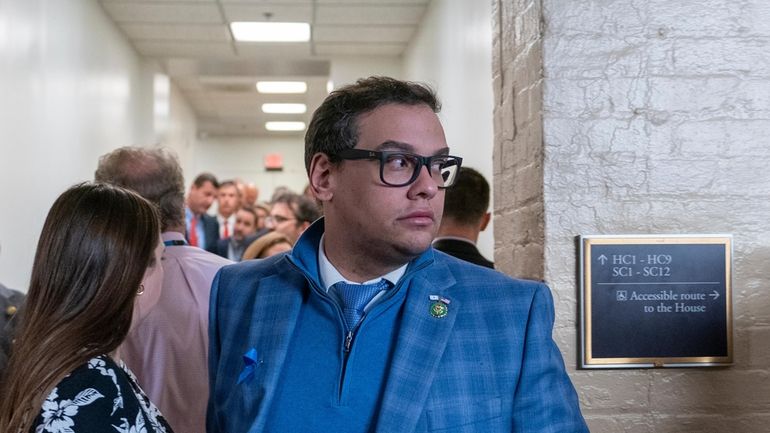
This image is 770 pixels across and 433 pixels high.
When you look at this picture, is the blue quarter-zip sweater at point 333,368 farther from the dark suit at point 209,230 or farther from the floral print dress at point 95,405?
the dark suit at point 209,230

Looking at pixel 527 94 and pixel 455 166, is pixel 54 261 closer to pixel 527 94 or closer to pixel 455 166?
pixel 455 166

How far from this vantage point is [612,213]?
8.01ft

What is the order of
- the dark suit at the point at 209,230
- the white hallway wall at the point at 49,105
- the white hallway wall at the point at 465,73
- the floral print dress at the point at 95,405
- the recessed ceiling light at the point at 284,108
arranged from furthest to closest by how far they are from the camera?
the recessed ceiling light at the point at 284,108, the dark suit at the point at 209,230, the white hallway wall at the point at 49,105, the white hallway wall at the point at 465,73, the floral print dress at the point at 95,405

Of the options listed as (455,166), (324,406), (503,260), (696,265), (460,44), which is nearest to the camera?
(324,406)

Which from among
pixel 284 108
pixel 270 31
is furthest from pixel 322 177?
pixel 284 108

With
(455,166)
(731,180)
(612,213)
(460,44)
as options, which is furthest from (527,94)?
(460,44)

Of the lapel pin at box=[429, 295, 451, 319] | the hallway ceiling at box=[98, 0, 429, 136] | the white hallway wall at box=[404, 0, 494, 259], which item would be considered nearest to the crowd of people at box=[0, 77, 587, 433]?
the lapel pin at box=[429, 295, 451, 319]

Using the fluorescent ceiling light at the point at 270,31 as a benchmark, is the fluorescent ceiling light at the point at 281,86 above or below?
above

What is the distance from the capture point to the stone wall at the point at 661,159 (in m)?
2.44

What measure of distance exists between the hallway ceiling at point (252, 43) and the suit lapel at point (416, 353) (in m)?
5.75

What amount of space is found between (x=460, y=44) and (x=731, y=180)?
3462 millimetres

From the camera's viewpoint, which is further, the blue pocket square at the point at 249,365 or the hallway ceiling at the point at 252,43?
the hallway ceiling at the point at 252,43

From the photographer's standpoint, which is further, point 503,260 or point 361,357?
point 503,260

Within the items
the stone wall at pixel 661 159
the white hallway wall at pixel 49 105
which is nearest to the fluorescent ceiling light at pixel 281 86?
the white hallway wall at pixel 49 105
